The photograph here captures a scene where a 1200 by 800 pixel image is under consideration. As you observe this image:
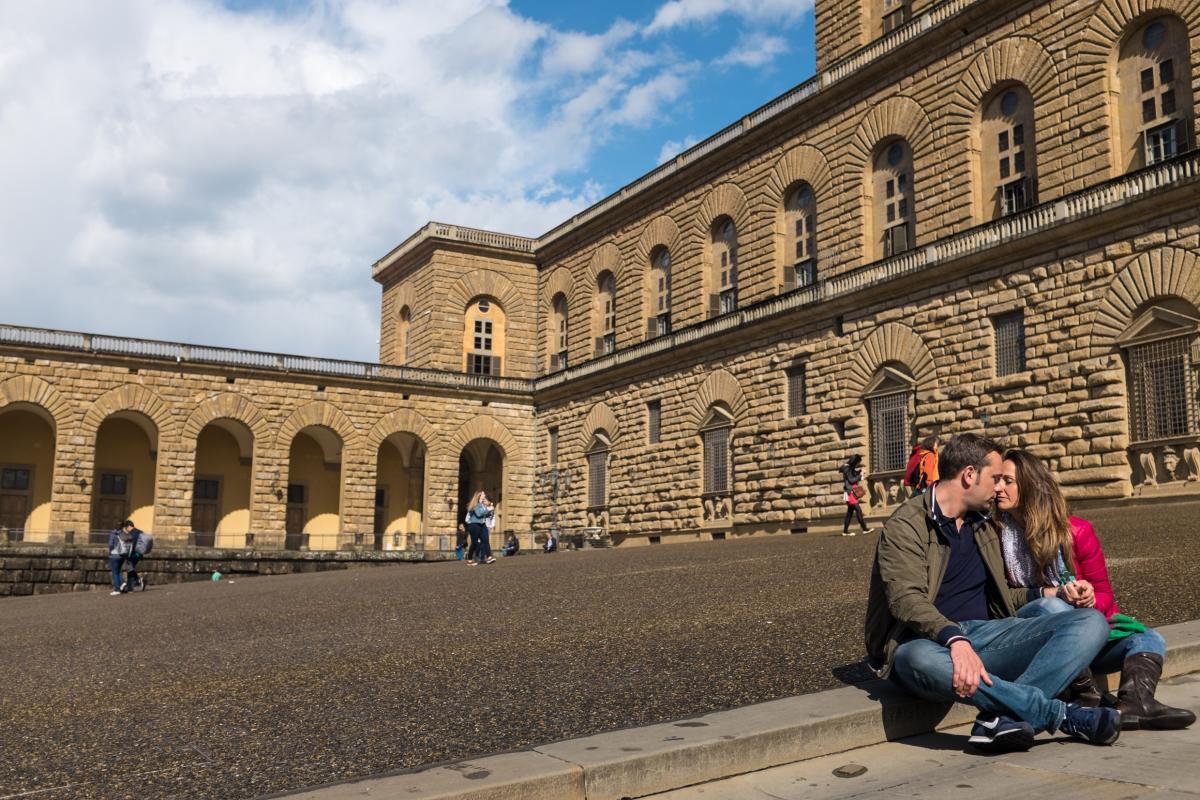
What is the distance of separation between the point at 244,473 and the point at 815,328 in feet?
68.1

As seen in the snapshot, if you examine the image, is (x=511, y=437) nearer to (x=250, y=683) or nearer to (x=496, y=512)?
(x=496, y=512)

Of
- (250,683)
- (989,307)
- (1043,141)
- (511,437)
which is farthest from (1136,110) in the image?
(511,437)

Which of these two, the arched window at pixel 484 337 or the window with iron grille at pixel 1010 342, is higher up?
the arched window at pixel 484 337

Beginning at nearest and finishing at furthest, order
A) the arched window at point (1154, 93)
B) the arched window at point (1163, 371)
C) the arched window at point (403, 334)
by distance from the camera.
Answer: the arched window at point (1163, 371) → the arched window at point (1154, 93) → the arched window at point (403, 334)

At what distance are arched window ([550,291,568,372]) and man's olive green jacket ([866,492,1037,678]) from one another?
34.5m

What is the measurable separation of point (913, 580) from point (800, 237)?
24.4 meters

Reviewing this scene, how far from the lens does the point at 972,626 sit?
4898mm

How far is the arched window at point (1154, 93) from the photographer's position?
62.5ft

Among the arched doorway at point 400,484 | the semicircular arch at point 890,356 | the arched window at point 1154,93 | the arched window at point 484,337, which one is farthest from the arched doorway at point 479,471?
the arched window at point 1154,93

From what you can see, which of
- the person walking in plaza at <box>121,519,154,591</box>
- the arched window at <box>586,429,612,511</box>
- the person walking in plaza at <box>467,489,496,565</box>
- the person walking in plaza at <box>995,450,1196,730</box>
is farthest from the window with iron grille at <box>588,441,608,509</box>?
the person walking in plaza at <box>995,450,1196,730</box>

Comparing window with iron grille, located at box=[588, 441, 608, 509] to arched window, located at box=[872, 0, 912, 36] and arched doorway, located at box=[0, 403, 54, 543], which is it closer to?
arched window, located at box=[872, 0, 912, 36]

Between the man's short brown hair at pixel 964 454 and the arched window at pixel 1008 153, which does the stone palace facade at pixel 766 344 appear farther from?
the man's short brown hair at pixel 964 454

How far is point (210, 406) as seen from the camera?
33.6 metres

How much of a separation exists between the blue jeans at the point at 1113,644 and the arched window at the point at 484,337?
35659 millimetres
